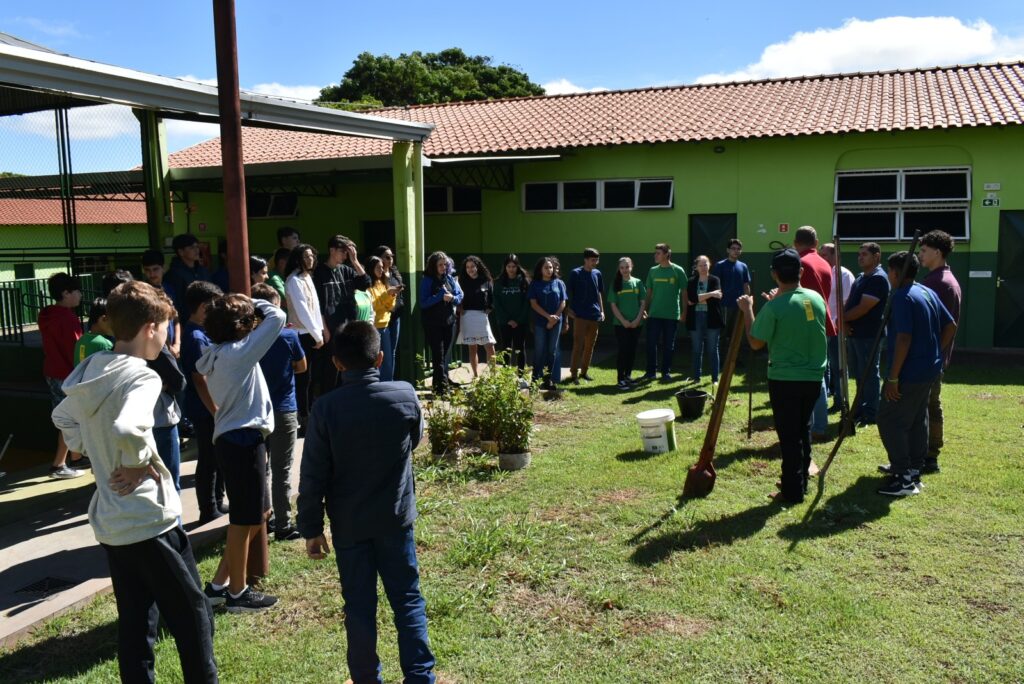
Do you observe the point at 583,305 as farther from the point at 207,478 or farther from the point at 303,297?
the point at 207,478

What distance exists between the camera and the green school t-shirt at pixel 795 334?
6.06m

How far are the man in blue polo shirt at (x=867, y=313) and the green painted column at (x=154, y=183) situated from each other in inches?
334

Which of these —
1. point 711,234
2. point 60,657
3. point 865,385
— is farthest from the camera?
point 711,234

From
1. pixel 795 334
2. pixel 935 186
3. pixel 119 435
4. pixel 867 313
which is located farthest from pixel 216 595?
pixel 935 186

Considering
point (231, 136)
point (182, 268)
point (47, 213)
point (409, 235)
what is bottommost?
point (182, 268)

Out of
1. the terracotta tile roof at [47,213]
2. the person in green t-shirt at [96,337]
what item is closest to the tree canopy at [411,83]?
the terracotta tile roof at [47,213]

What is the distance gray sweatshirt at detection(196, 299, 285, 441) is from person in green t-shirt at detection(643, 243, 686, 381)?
7.62m

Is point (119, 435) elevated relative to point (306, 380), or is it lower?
elevated

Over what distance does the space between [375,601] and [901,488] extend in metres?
4.47

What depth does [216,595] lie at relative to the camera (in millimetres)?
4684

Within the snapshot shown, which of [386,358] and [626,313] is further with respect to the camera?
[626,313]

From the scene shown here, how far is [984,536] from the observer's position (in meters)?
5.53

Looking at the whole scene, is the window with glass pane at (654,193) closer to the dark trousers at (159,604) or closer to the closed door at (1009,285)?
the closed door at (1009,285)

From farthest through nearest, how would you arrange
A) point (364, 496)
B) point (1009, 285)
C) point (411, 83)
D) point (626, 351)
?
point (411, 83) → point (1009, 285) → point (626, 351) → point (364, 496)
